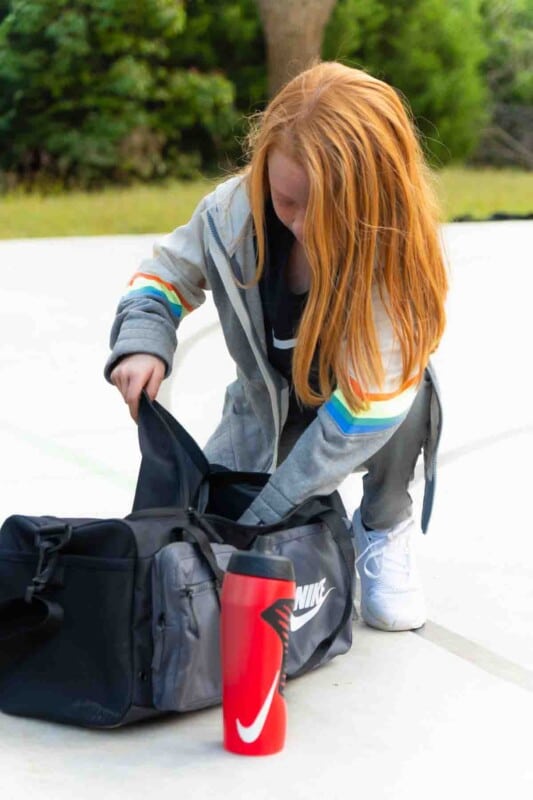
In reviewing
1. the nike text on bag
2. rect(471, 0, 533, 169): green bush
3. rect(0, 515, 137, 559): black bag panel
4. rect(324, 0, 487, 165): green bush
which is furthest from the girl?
rect(471, 0, 533, 169): green bush

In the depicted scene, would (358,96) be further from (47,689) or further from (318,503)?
(47,689)

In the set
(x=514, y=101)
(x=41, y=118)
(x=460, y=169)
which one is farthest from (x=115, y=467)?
(x=514, y=101)

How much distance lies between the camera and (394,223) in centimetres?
267

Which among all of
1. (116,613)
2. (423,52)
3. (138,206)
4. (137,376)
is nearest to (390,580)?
(137,376)

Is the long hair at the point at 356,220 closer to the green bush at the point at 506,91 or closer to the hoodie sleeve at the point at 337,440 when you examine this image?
the hoodie sleeve at the point at 337,440

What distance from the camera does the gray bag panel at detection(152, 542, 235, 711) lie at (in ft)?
7.61

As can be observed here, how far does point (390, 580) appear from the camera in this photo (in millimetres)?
2971

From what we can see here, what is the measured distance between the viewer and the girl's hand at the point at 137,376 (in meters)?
2.81

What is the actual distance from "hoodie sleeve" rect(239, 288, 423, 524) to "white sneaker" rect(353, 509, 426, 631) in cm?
36

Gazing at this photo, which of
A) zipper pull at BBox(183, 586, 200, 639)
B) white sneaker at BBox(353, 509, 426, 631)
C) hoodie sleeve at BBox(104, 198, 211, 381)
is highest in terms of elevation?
hoodie sleeve at BBox(104, 198, 211, 381)

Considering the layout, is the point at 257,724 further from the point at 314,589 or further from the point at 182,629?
the point at 314,589

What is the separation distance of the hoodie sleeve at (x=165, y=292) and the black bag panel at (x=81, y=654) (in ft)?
2.17

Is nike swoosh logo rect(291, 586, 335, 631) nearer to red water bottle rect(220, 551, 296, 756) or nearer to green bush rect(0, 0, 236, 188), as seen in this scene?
red water bottle rect(220, 551, 296, 756)

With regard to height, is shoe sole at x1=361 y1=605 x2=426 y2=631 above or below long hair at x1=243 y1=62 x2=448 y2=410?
Answer: below
